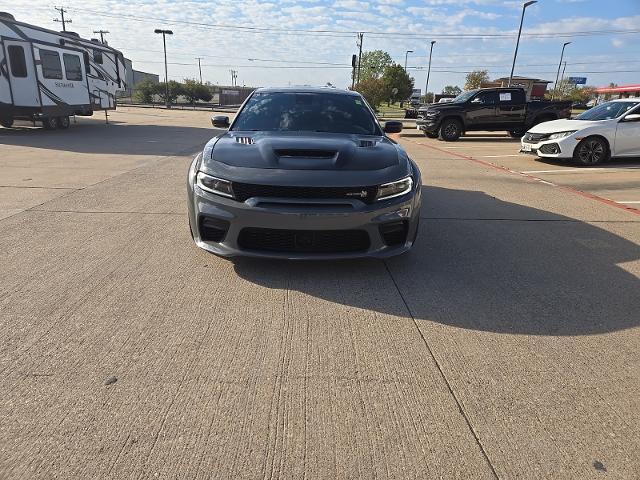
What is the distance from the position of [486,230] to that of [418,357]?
9.65 feet

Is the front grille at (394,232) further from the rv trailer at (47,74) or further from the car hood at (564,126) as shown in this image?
the rv trailer at (47,74)

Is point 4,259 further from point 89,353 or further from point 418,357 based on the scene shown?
point 418,357

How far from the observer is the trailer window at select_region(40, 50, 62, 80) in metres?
15.1

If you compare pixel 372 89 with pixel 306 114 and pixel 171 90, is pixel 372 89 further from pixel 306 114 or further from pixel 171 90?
pixel 306 114

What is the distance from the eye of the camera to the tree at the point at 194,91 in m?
68.9

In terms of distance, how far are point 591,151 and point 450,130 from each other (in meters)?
7.69

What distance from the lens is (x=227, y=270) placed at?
3682mm

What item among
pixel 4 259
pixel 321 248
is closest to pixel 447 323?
pixel 321 248

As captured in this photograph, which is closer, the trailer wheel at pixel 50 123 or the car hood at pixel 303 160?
the car hood at pixel 303 160

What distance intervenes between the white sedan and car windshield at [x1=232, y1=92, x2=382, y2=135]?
7.03 meters

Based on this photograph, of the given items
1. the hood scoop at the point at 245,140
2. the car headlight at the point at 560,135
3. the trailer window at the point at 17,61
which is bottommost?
the car headlight at the point at 560,135

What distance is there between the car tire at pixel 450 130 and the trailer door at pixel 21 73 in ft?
48.8

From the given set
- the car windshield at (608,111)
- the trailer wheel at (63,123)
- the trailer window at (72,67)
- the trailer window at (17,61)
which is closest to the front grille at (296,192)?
the car windshield at (608,111)

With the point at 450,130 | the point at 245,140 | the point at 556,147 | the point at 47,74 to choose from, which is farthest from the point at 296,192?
the point at 47,74
